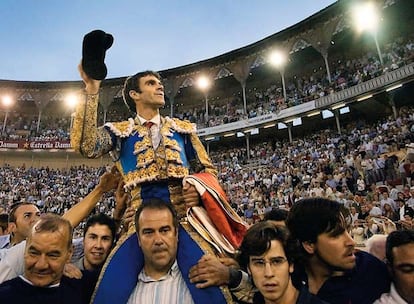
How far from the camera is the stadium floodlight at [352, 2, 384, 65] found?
1772 centimetres

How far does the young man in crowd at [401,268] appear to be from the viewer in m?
1.87

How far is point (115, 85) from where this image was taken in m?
27.6

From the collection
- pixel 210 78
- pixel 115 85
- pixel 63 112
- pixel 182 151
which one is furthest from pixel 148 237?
pixel 63 112

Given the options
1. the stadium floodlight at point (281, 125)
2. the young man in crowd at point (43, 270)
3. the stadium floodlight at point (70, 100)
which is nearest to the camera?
the young man in crowd at point (43, 270)

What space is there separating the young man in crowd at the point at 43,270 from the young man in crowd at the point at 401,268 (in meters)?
1.78

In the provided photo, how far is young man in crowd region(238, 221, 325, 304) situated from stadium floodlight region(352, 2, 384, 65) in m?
18.6

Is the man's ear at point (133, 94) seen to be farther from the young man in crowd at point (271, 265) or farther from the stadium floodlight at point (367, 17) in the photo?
the stadium floodlight at point (367, 17)

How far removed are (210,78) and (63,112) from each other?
15408 mm

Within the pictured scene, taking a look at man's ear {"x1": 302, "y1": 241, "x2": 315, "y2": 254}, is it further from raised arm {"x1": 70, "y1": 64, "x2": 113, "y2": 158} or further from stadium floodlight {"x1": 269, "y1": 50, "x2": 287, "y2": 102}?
stadium floodlight {"x1": 269, "y1": 50, "x2": 287, "y2": 102}

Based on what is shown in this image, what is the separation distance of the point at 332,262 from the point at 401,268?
365mm

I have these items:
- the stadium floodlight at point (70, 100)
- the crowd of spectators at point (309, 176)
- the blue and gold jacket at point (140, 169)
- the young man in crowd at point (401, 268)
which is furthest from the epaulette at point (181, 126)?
the stadium floodlight at point (70, 100)

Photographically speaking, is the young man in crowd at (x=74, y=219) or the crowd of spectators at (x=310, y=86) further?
the crowd of spectators at (x=310, y=86)

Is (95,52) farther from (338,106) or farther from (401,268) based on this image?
(338,106)

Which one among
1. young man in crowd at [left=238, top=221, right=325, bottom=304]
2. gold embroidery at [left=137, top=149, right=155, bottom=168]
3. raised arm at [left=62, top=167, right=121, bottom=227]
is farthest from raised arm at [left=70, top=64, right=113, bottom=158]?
young man in crowd at [left=238, top=221, right=325, bottom=304]
